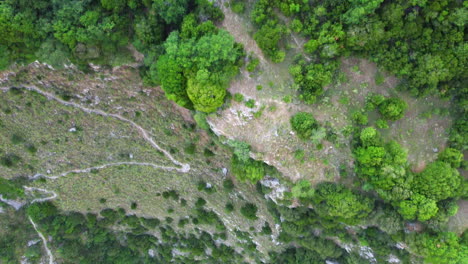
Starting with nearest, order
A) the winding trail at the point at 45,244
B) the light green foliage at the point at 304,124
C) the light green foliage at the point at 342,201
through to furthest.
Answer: the light green foliage at the point at 304,124 → the light green foliage at the point at 342,201 → the winding trail at the point at 45,244

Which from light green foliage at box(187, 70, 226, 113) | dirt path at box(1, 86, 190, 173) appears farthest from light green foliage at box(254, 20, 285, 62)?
dirt path at box(1, 86, 190, 173)

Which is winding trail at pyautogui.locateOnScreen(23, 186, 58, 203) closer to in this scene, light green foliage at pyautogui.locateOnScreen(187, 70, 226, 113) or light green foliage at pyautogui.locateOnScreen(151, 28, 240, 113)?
Result: light green foliage at pyautogui.locateOnScreen(151, 28, 240, 113)

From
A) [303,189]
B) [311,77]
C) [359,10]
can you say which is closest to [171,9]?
[311,77]

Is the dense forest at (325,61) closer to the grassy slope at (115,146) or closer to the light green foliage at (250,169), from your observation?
the light green foliage at (250,169)

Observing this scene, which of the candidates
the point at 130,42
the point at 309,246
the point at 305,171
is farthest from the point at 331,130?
the point at 130,42

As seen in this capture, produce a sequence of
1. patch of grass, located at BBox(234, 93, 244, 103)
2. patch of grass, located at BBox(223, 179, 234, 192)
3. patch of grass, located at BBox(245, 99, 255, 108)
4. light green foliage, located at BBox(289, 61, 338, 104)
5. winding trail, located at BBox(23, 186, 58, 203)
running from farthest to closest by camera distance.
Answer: winding trail, located at BBox(23, 186, 58, 203) < patch of grass, located at BBox(223, 179, 234, 192) < patch of grass, located at BBox(245, 99, 255, 108) < patch of grass, located at BBox(234, 93, 244, 103) < light green foliage, located at BBox(289, 61, 338, 104)

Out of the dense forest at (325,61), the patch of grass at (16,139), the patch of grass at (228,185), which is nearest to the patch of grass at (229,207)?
the patch of grass at (228,185)
